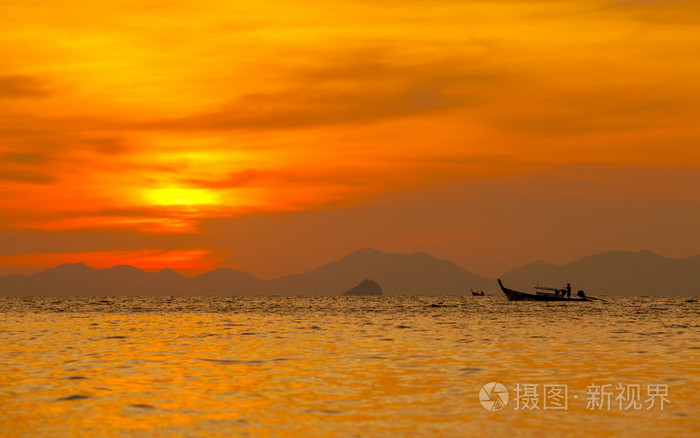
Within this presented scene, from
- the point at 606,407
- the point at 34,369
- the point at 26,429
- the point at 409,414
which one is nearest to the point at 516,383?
the point at 606,407

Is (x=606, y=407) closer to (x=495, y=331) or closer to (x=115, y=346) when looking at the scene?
(x=115, y=346)

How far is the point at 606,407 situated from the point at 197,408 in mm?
12836

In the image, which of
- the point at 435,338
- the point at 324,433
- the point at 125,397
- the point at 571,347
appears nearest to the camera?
the point at 324,433

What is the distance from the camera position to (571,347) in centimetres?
4788

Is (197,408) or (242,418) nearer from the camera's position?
(242,418)

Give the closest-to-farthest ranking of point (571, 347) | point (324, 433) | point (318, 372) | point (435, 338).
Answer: point (324, 433) → point (318, 372) → point (571, 347) → point (435, 338)

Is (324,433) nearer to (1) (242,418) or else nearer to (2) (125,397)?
(1) (242,418)

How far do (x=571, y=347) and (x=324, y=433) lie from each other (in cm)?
3015

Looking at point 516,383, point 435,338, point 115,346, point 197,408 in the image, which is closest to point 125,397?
point 197,408

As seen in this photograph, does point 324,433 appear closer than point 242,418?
Yes

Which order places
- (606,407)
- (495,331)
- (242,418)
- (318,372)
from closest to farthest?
1. (242,418)
2. (606,407)
3. (318,372)
4. (495,331)

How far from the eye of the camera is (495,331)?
6575cm

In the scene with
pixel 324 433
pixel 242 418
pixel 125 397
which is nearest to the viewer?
pixel 324 433

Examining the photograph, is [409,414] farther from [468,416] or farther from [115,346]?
[115,346]
